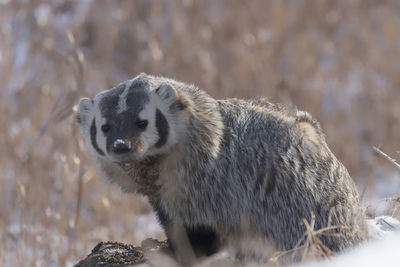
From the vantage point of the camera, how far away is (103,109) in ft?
13.7

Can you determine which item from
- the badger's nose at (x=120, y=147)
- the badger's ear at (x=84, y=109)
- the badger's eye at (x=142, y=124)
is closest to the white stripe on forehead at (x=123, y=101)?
the badger's eye at (x=142, y=124)

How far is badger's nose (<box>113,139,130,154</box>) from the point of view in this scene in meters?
3.90

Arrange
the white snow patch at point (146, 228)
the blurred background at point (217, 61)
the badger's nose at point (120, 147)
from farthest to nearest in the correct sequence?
the blurred background at point (217, 61)
the white snow patch at point (146, 228)
the badger's nose at point (120, 147)

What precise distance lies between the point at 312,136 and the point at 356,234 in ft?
1.94

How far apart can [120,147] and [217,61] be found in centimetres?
669

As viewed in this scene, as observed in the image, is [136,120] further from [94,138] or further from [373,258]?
[373,258]

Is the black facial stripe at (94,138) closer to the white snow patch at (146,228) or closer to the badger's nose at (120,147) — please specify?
the badger's nose at (120,147)

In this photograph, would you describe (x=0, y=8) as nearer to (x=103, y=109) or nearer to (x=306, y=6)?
(x=306, y=6)

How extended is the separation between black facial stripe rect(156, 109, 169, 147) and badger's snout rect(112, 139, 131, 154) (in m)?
0.25

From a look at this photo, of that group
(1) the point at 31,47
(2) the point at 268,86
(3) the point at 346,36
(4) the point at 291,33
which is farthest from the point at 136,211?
(3) the point at 346,36

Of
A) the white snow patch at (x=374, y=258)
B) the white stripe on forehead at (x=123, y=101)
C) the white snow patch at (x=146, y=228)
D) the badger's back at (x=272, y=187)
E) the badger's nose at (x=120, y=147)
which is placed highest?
the white snow patch at (x=146, y=228)

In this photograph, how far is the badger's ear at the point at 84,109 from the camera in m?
4.43

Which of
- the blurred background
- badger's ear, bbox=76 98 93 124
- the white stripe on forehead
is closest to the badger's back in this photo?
the white stripe on forehead

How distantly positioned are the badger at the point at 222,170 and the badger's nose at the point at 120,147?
67 mm
